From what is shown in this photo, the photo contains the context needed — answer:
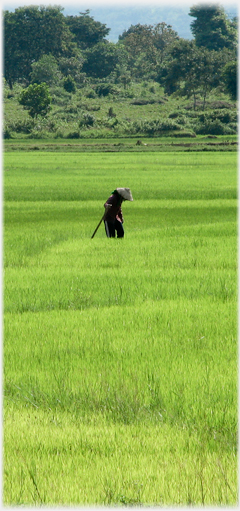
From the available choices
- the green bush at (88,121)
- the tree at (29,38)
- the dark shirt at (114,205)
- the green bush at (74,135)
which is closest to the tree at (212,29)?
the tree at (29,38)

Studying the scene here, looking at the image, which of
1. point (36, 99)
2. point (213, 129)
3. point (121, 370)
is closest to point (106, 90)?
point (36, 99)

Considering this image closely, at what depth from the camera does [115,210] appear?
10.8m

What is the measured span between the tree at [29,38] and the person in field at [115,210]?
9117cm

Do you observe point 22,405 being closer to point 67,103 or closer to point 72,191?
point 72,191

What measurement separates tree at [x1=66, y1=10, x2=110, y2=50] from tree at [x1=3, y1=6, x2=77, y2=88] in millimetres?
11258

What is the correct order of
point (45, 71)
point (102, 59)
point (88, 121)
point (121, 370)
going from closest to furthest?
point (121, 370), point (88, 121), point (45, 71), point (102, 59)

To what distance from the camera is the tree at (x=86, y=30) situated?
368ft

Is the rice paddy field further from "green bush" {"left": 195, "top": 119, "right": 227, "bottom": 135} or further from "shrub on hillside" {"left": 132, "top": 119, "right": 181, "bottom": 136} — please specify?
"green bush" {"left": 195, "top": 119, "right": 227, "bottom": 135}

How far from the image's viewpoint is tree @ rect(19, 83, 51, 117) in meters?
72.4

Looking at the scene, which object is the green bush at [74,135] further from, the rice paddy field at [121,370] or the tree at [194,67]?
the rice paddy field at [121,370]

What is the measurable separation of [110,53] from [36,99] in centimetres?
3694

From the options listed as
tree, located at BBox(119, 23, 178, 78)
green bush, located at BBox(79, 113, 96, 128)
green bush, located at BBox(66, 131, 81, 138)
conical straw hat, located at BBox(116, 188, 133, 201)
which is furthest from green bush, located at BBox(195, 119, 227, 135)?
conical straw hat, located at BBox(116, 188, 133, 201)

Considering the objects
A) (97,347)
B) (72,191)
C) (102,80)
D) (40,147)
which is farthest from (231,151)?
(102,80)

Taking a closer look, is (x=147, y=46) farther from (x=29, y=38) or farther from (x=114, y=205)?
(x=114, y=205)
